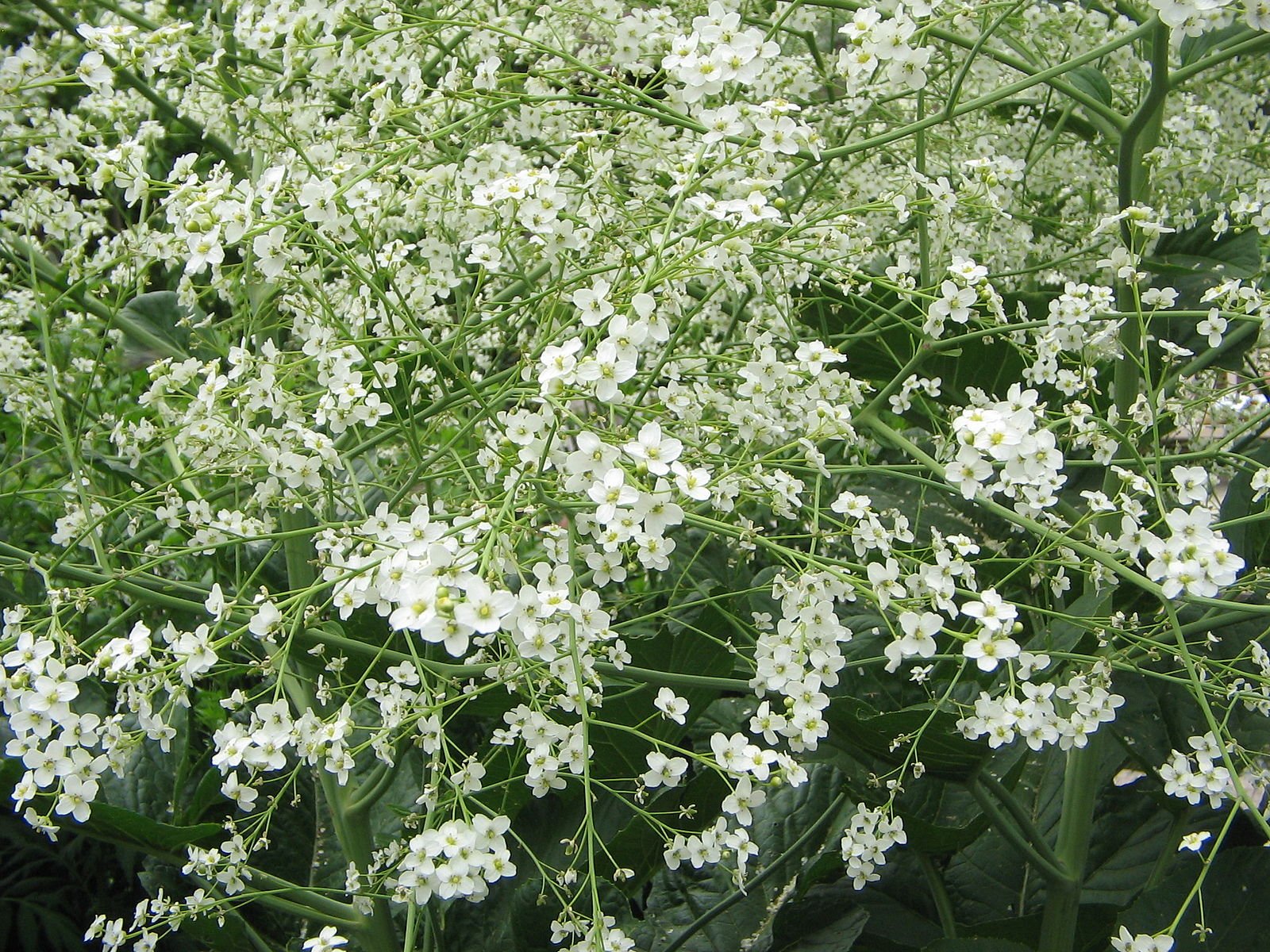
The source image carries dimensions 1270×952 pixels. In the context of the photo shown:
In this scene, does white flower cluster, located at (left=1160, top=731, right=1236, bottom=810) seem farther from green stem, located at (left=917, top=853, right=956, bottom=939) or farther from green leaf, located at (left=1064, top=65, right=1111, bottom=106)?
green leaf, located at (left=1064, top=65, right=1111, bottom=106)

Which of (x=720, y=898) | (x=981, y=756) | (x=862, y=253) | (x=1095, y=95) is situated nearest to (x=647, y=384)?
(x=862, y=253)

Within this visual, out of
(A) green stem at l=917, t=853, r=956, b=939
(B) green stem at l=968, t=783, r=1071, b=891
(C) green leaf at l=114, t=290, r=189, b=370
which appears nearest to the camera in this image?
(B) green stem at l=968, t=783, r=1071, b=891

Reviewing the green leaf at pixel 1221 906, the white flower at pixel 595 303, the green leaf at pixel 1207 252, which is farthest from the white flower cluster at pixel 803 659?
the green leaf at pixel 1207 252

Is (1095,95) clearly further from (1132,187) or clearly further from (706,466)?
(706,466)

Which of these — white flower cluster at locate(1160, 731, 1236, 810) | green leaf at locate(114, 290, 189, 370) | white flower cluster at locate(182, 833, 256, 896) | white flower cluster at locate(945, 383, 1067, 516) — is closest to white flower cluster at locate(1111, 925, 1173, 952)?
white flower cluster at locate(1160, 731, 1236, 810)

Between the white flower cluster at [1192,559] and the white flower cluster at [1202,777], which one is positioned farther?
the white flower cluster at [1202,777]

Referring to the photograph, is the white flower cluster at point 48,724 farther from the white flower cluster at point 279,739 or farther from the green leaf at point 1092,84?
the green leaf at point 1092,84

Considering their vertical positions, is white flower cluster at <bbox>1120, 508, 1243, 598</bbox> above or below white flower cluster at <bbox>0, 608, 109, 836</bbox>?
above
